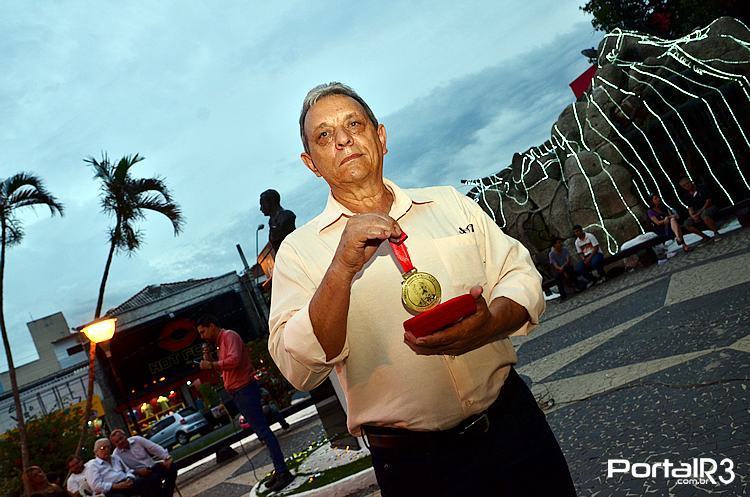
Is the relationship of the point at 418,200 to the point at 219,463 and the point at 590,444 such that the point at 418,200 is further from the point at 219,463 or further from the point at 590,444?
the point at 219,463

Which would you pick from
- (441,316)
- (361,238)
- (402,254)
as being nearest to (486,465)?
(441,316)

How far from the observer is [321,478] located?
478 centimetres

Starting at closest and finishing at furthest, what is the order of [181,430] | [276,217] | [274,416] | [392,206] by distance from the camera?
1. [392,206]
2. [276,217]
3. [274,416]
4. [181,430]

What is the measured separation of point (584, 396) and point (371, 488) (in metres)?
1.87

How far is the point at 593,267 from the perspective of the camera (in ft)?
35.6

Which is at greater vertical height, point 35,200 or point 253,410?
point 35,200

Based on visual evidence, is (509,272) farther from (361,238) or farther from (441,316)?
(361,238)

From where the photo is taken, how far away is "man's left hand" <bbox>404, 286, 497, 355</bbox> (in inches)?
49.1

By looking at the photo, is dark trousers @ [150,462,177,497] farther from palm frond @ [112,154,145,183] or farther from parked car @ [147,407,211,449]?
parked car @ [147,407,211,449]

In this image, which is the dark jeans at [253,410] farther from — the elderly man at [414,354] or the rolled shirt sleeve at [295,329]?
the rolled shirt sleeve at [295,329]

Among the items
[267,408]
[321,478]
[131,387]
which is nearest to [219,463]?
[267,408]

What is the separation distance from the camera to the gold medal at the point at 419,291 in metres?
1.33

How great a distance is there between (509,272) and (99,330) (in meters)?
8.10

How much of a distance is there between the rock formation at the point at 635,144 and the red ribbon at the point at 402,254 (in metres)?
10.9
